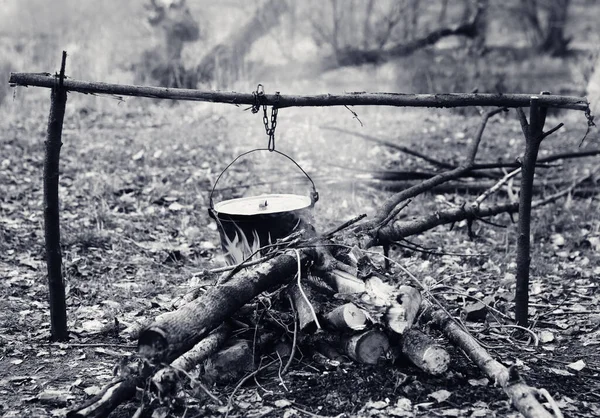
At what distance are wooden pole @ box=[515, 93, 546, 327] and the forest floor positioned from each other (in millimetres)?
265

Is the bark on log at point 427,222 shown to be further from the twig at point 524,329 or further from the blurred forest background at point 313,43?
the blurred forest background at point 313,43

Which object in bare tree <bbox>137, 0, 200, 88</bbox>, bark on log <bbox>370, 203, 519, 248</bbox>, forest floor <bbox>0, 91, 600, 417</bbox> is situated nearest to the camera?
forest floor <bbox>0, 91, 600, 417</bbox>

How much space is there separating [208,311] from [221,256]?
8.05 ft

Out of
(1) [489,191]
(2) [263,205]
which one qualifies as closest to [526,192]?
(1) [489,191]

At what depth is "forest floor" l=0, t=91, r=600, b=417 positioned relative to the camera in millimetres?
3264

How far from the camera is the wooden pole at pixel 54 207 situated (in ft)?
12.3

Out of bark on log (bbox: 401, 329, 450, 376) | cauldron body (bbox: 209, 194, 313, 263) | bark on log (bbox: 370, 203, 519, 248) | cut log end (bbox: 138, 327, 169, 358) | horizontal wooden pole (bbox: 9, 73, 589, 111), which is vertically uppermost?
horizontal wooden pole (bbox: 9, 73, 589, 111)

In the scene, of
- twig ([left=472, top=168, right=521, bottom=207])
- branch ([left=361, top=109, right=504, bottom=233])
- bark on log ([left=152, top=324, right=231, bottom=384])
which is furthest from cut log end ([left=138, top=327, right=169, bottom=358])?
twig ([left=472, top=168, right=521, bottom=207])

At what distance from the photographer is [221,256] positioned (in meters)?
5.63

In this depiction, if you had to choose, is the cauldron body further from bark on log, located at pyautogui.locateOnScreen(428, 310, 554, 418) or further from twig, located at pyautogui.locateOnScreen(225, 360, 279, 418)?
bark on log, located at pyautogui.locateOnScreen(428, 310, 554, 418)

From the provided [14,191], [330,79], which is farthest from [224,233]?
[330,79]

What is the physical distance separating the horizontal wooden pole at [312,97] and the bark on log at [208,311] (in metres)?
0.97

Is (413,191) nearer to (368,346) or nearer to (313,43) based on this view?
(368,346)

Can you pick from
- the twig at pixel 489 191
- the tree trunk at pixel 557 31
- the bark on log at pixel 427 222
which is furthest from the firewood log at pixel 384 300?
the tree trunk at pixel 557 31
